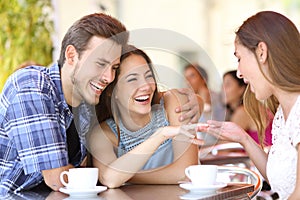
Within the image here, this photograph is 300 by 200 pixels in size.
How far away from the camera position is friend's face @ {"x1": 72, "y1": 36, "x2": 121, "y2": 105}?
5.85 feet

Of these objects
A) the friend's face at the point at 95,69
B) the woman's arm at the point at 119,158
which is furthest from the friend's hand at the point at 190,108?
the friend's face at the point at 95,69

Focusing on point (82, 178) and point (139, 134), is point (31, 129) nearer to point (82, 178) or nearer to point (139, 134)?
point (82, 178)

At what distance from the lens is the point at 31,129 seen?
170cm

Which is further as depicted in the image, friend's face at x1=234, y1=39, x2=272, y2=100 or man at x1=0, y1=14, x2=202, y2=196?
friend's face at x1=234, y1=39, x2=272, y2=100

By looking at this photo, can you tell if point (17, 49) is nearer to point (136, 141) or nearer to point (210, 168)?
point (136, 141)

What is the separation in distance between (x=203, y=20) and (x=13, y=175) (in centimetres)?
606

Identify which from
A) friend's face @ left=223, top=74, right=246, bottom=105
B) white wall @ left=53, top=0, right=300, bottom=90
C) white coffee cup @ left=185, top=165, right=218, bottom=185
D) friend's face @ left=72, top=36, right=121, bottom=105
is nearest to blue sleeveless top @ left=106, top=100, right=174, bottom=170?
friend's face @ left=72, top=36, right=121, bottom=105

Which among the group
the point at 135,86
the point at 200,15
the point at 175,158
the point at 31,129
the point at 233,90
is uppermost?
the point at 135,86

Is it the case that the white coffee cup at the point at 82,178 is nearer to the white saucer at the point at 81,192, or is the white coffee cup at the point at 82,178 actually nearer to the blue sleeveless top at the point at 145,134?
the white saucer at the point at 81,192

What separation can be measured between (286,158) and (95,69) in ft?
2.00

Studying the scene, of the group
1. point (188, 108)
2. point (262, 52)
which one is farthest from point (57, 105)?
point (262, 52)

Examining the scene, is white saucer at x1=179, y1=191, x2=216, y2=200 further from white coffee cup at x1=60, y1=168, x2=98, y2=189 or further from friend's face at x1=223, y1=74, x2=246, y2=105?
friend's face at x1=223, y1=74, x2=246, y2=105

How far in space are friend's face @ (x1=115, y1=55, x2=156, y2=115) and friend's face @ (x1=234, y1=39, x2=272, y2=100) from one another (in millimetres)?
277

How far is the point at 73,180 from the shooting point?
160 centimetres
